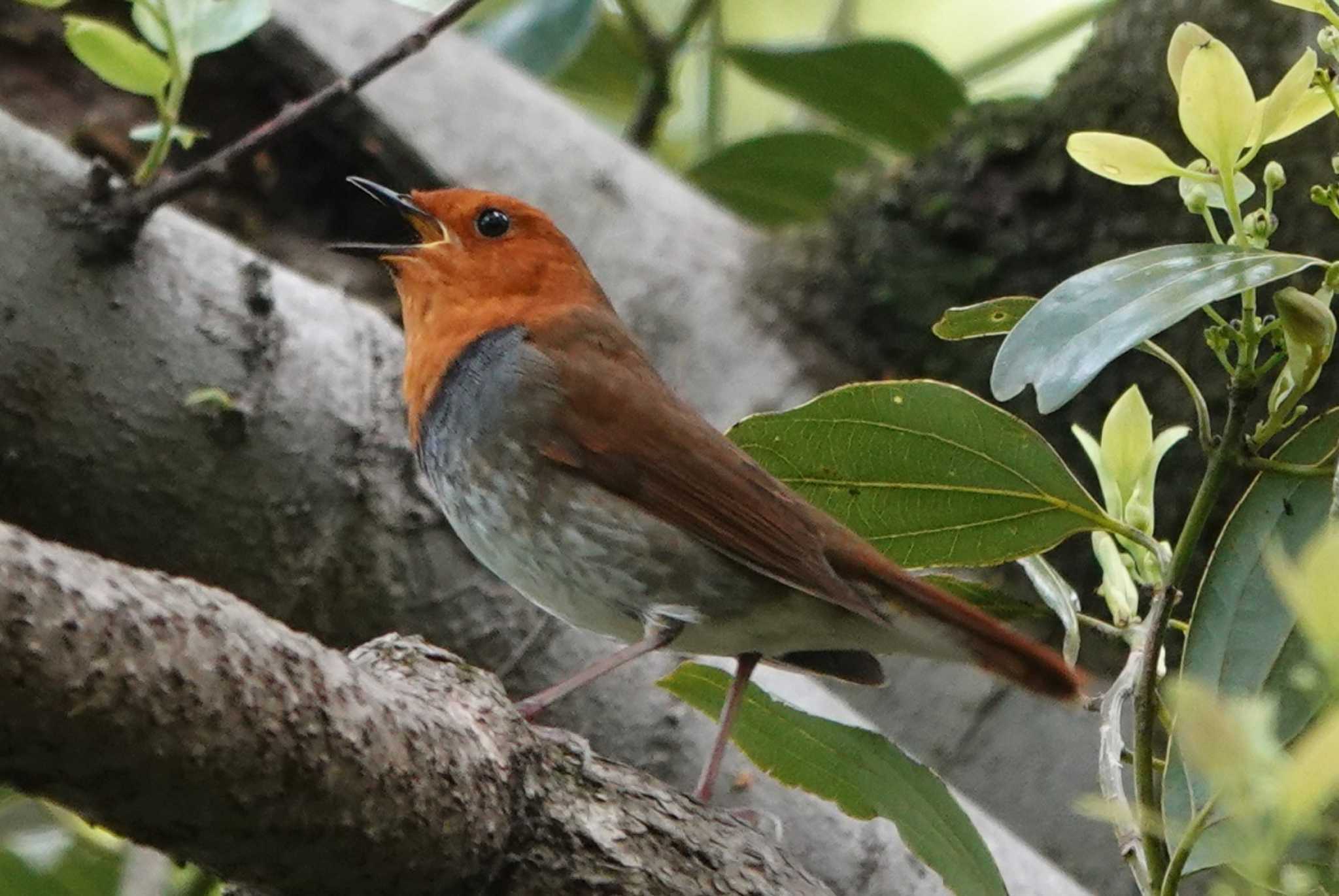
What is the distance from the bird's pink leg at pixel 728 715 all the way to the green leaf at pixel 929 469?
24 centimetres

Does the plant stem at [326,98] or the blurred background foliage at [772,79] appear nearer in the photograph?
the plant stem at [326,98]

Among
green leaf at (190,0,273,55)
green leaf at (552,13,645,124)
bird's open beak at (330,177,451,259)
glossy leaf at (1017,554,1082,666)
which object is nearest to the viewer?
glossy leaf at (1017,554,1082,666)

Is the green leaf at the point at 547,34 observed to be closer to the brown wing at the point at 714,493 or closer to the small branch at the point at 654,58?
the small branch at the point at 654,58

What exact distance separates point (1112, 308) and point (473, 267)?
56.9 inches

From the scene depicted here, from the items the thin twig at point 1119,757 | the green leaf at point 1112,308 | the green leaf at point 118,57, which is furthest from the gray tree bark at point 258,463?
the green leaf at point 1112,308

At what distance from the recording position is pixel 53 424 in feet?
7.11

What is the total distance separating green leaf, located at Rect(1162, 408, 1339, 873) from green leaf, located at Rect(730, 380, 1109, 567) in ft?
0.46

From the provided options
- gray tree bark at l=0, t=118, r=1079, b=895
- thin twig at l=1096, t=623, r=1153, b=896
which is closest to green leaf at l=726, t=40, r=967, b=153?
gray tree bark at l=0, t=118, r=1079, b=895

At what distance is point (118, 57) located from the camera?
1.99m

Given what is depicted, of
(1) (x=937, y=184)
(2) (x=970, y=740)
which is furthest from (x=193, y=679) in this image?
(1) (x=937, y=184)

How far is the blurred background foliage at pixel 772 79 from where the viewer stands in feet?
11.6

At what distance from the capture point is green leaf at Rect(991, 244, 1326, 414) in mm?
1417

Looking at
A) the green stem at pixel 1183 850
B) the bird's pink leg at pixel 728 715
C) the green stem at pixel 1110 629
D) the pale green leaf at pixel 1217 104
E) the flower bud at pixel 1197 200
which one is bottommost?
the green stem at pixel 1183 850

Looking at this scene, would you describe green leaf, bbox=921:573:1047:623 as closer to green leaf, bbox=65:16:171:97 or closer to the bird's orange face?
the bird's orange face
